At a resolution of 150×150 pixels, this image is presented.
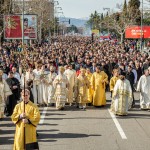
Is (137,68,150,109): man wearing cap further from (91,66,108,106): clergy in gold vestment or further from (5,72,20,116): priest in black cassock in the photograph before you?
(5,72,20,116): priest in black cassock

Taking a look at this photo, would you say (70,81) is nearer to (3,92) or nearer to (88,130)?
(3,92)

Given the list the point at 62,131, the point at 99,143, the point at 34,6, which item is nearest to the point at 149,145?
the point at 99,143

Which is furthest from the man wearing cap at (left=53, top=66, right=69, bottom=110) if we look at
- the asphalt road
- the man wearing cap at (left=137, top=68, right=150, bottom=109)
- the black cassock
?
the man wearing cap at (left=137, top=68, right=150, bottom=109)

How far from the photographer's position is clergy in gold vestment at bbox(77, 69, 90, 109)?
56.9 feet

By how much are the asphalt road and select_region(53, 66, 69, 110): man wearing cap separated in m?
0.35

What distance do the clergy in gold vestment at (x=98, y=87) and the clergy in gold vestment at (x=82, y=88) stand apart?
38 cm

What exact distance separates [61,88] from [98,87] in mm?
1574

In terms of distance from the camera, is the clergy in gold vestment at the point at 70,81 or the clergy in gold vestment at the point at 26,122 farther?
the clergy in gold vestment at the point at 70,81

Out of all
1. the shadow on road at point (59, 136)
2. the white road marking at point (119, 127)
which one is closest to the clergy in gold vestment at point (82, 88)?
the white road marking at point (119, 127)

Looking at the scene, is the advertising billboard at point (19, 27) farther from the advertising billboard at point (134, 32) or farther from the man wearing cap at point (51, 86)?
the advertising billboard at point (134, 32)

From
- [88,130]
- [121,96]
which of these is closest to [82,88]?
[121,96]

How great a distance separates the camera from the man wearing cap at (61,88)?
1692 centimetres

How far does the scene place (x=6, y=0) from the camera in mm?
36375

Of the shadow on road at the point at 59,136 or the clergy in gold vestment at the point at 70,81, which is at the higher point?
the clergy in gold vestment at the point at 70,81
